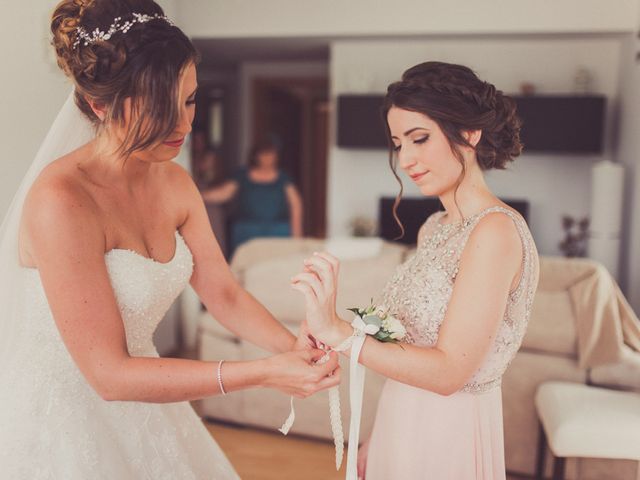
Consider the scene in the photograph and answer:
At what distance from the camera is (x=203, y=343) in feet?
10.4

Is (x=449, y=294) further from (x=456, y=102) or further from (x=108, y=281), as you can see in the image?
(x=108, y=281)

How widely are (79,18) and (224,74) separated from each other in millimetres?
7109

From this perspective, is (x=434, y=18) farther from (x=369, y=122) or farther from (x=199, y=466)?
A: (x=199, y=466)

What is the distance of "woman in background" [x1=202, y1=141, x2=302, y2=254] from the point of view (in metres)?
5.46

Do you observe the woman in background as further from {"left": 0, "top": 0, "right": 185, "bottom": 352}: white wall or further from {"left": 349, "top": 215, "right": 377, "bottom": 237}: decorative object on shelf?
{"left": 0, "top": 0, "right": 185, "bottom": 352}: white wall

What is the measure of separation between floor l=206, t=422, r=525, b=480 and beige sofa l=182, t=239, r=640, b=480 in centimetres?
7

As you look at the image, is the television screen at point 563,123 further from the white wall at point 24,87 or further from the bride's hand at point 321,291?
the bride's hand at point 321,291

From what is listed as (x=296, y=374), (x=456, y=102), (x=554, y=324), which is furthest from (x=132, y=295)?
(x=554, y=324)

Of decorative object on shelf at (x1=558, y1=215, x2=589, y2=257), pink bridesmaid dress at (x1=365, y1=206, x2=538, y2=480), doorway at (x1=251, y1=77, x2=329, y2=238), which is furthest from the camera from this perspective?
doorway at (x1=251, y1=77, x2=329, y2=238)

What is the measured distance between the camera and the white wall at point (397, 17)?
485 cm

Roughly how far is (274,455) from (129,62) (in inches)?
88.1

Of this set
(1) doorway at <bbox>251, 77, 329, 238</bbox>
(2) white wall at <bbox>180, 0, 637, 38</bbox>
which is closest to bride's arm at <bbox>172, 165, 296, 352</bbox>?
(2) white wall at <bbox>180, 0, 637, 38</bbox>

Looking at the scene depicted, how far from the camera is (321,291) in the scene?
115 centimetres

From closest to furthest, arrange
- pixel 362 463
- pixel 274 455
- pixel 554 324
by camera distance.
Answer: pixel 362 463 < pixel 554 324 < pixel 274 455
